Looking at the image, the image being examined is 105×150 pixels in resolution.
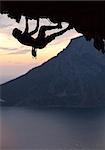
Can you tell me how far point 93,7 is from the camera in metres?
4.47

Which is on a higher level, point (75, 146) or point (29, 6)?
point (29, 6)

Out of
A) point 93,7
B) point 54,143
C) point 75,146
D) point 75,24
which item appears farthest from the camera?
point 54,143

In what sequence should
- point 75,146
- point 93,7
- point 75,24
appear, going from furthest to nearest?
point 75,146
point 75,24
point 93,7

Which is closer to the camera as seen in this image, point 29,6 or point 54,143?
point 29,6

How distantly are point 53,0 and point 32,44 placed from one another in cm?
57

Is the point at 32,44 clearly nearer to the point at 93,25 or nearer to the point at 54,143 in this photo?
the point at 93,25

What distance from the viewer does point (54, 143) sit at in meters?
174

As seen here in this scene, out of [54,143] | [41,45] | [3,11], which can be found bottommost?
[54,143]

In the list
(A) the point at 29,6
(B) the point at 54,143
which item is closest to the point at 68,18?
(A) the point at 29,6

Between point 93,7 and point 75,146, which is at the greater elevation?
point 93,7

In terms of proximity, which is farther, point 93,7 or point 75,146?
point 75,146

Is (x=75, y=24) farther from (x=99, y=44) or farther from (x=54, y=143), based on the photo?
(x=54, y=143)

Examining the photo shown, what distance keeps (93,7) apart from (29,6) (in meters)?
0.63

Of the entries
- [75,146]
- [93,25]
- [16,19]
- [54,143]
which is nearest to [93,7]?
[93,25]
